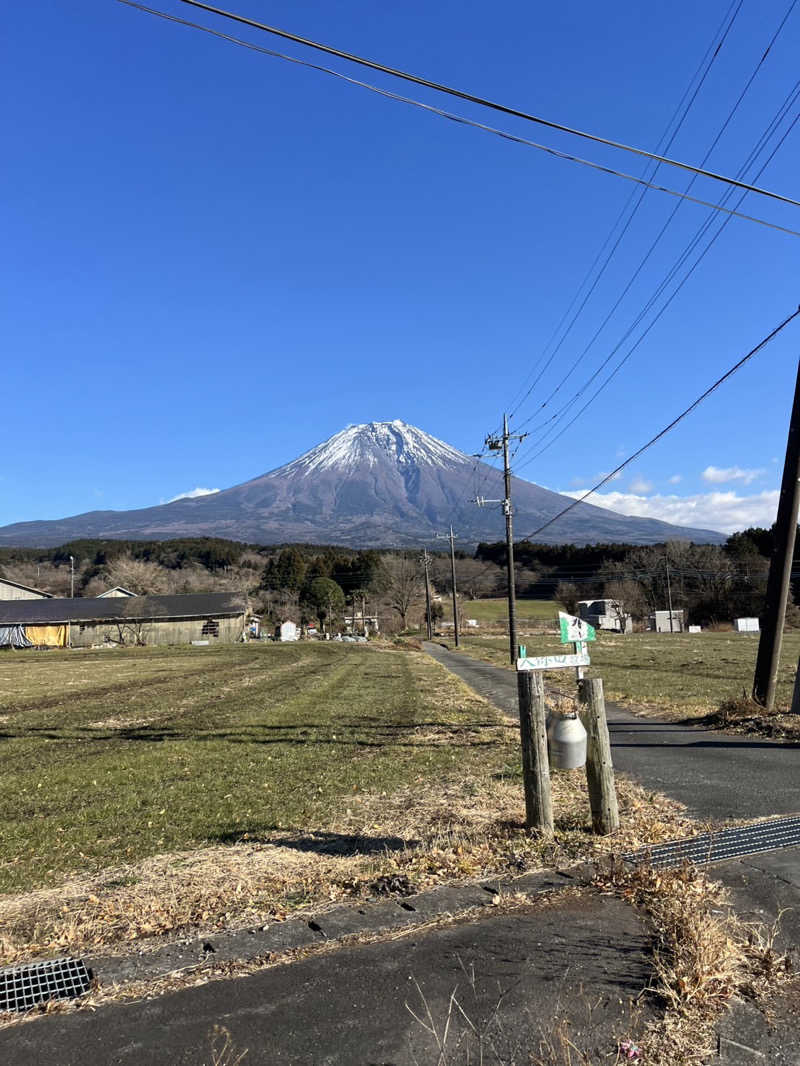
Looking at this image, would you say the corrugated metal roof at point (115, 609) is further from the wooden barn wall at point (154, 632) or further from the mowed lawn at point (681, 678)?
the mowed lawn at point (681, 678)

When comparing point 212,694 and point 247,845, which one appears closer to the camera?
point 247,845

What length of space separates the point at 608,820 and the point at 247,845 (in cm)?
302

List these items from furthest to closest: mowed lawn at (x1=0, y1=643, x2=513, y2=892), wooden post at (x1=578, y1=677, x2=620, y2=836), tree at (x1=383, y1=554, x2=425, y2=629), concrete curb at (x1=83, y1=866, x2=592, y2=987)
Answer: tree at (x1=383, y1=554, x2=425, y2=629) → mowed lawn at (x1=0, y1=643, x2=513, y2=892) → wooden post at (x1=578, y1=677, x2=620, y2=836) → concrete curb at (x1=83, y1=866, x2=592, y2=987)

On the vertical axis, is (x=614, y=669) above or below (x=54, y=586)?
below

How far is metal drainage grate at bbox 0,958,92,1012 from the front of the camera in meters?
3.26

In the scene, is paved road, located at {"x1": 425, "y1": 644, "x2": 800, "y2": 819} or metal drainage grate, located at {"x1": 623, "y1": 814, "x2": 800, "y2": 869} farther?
paved road, located at {"x1": 425, "y1": 644, "x2": 800, "y2": 819}

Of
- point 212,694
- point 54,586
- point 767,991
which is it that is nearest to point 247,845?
point 767,991

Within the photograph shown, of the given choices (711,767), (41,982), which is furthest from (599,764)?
(41,982)

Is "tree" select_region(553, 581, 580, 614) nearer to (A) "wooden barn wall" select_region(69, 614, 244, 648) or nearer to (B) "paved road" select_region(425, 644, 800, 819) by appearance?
(A) "wooden barn wall" select_region(69, 614, 244, 648)

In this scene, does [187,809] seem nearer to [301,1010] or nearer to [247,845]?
[247,845]

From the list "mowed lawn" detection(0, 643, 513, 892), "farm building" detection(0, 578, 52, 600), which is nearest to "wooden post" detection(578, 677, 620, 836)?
"mowed lawn" detection(0, 643, 513, 892)

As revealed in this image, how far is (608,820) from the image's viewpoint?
5.45 meters

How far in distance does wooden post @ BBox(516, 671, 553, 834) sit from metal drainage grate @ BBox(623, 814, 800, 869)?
752 millimetres

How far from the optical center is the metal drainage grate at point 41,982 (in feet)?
10.7
